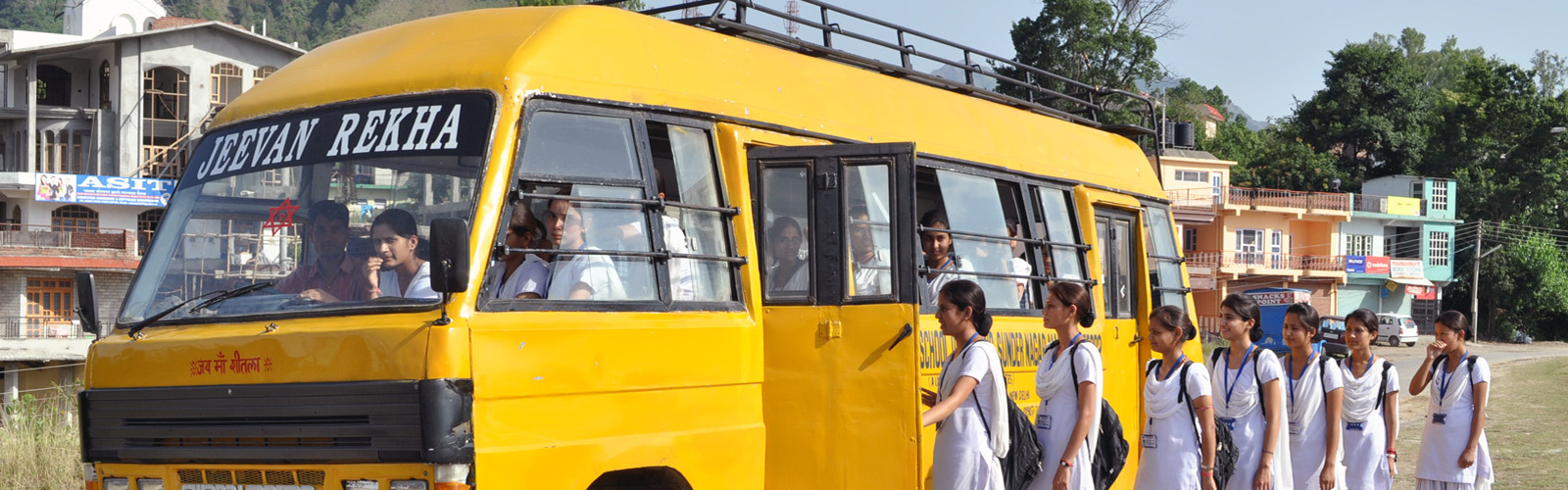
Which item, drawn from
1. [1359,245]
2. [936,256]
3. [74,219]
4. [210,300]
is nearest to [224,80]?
[74,219]

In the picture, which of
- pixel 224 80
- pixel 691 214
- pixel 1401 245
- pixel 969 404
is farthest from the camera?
pixel 1401 245

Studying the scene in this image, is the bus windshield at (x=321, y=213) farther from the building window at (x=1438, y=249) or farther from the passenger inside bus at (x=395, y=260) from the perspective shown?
the building window at (x=1438, y=249)

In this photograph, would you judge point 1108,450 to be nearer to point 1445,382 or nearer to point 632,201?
point 632,201

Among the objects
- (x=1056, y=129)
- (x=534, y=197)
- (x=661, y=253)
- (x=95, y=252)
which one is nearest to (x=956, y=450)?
(x=661, y=253)

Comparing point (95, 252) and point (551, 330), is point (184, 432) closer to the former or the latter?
point (551, 330)

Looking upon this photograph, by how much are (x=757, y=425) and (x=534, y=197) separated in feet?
5.42

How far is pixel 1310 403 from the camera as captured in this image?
27.2ft

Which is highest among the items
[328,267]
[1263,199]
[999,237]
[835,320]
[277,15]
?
[277,15]

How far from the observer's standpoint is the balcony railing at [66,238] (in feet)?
136

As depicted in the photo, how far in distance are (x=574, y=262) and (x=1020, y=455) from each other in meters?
2.23

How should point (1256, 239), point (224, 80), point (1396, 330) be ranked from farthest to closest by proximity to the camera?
1. point (1256, 239)
2. point (1396, 330)
3. point (224, 80)

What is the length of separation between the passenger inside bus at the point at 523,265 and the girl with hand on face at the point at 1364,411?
538 cm

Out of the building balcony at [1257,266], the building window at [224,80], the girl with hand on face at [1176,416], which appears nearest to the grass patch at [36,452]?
the girl with hand on face at [1176,416]

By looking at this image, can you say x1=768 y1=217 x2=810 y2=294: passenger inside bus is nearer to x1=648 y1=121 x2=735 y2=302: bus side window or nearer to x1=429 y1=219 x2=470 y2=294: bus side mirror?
x1=648 y1=121 x2=735 y2=302: bus side window
